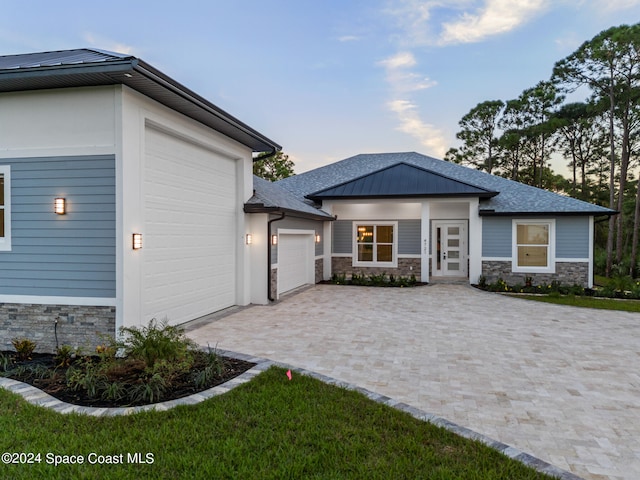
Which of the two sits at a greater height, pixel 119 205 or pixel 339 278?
pixel 119 205

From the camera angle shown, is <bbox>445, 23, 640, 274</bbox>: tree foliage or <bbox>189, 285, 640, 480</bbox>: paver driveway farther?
<bbox>445, 23, 640, 274</bbox>: tree foliage

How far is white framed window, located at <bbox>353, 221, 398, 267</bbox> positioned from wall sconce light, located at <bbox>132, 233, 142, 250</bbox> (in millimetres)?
10311

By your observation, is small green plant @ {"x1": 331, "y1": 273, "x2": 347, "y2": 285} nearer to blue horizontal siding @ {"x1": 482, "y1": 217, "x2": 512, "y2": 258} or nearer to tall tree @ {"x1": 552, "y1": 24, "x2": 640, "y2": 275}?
blue horizontal siding @ {"x1": 482, "y1": 217, "x2": 512, "y2": 258}

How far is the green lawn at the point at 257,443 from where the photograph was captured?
2627 millimetres

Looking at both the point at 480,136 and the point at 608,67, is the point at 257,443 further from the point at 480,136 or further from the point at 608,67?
the point at 480,136

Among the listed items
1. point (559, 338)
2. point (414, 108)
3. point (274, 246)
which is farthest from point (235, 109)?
point (559, 338)

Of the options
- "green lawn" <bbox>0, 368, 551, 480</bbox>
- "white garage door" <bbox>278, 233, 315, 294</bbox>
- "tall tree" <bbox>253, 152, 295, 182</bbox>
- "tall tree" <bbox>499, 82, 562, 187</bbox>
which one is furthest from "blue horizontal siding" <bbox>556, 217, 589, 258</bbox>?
"tall tree" <bbox>253, 152, 295, 182</bbox>

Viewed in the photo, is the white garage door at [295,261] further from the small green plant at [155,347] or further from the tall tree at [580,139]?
the tall tree at [580,139]

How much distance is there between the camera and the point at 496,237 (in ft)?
43.3

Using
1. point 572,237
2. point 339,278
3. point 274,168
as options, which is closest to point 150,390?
point 339,278

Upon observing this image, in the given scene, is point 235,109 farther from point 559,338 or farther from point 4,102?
point 559,338

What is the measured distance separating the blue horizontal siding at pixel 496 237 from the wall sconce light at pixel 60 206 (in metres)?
12.4

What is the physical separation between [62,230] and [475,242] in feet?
40.0

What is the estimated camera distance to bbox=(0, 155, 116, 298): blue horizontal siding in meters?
5.46
